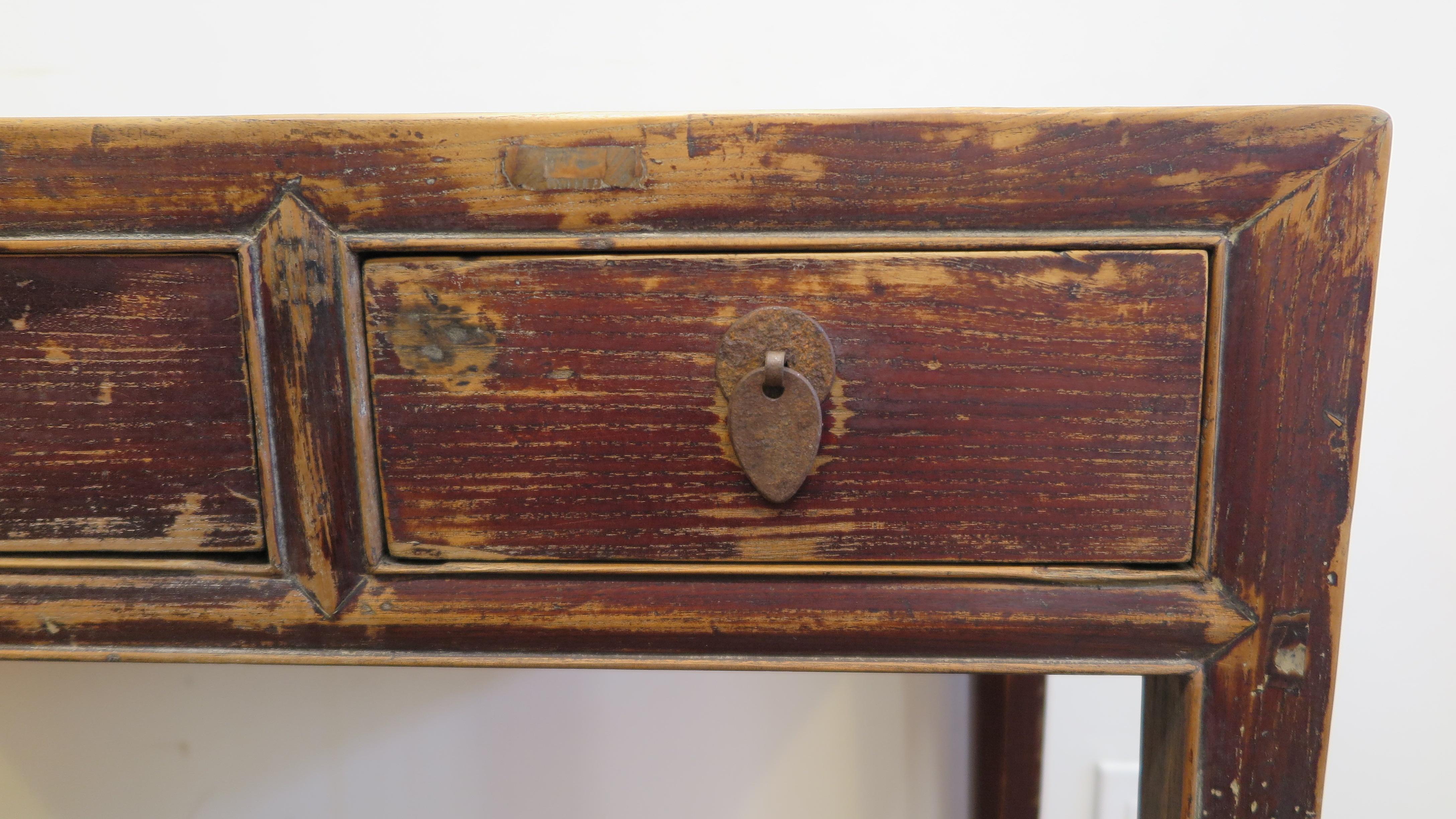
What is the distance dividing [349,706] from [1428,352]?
1080mm

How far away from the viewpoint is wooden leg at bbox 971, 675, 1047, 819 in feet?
2.25

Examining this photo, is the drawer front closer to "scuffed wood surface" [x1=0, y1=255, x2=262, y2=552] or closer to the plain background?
"scuffed wood surface" [x1=0, y1=255, x2=262, y2=552]

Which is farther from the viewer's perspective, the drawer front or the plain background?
the plain background

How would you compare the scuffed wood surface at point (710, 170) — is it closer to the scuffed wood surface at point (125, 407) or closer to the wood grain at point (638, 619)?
the scuffed wood surface at point (125, 407)

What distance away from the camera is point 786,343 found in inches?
13.8

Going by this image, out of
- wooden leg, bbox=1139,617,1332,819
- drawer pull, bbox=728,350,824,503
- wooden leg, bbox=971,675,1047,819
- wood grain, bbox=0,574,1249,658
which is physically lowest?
wooden leg, bbox=971,675,1047,819

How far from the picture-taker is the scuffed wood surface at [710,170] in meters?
0.33

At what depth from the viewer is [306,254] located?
36cm

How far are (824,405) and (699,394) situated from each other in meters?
0.06

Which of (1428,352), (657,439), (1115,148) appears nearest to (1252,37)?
(1428,352)

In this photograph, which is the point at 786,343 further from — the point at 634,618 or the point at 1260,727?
the point at 1260,727

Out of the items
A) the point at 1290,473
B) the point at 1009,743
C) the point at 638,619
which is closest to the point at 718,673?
the point at 1009,743

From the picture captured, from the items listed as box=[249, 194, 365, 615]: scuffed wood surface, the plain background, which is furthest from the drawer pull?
the plain background

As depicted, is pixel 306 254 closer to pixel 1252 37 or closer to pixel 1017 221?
pixel 1017 221
